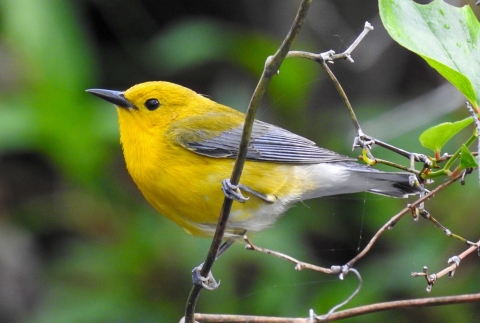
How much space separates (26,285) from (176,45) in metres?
2.08

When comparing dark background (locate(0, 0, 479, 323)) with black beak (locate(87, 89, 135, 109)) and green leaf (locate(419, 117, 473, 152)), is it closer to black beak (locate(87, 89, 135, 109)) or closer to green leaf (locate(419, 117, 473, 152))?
black beak (locate(87, 89, 135, 109))

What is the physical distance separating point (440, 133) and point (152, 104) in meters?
1.84

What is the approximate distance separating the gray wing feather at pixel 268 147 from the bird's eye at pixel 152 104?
0.36m

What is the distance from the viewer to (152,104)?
3402mm

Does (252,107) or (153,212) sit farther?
(153,212)

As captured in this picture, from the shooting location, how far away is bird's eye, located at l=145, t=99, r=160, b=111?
3389 mm

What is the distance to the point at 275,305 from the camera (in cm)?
391

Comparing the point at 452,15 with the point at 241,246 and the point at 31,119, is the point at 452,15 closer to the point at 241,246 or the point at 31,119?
the point at 241,246

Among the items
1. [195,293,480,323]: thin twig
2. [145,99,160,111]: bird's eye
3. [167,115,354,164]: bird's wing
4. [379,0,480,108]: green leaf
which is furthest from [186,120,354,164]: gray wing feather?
[379,0,480,108]: green leaf

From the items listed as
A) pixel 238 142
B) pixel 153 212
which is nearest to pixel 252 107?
pixel 238 142

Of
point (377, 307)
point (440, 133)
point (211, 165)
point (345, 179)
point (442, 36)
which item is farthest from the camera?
point (345, 179)

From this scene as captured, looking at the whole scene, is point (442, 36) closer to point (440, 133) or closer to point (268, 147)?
point (440, 133)

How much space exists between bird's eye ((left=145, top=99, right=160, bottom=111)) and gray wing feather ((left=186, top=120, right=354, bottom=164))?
36cm

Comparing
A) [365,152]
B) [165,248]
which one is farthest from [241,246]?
[365,152]
